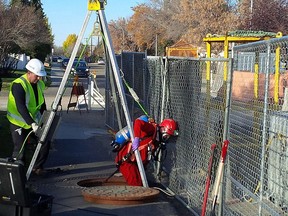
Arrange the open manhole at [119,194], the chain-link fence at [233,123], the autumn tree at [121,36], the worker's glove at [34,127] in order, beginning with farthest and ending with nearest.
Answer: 1. the autumn tree at [121,36]
2. the worker's glove at [34,127]
3. the open manhole at [119,194]
4. the chain-link fence at [233,123]

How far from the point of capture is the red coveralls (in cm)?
805

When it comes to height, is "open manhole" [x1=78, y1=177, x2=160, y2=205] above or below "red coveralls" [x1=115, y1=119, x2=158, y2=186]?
below

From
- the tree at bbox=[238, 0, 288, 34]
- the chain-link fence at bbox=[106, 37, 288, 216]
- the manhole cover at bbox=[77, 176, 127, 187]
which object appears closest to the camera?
the chain-link fence at bbox=[106, 37, 288, 216]

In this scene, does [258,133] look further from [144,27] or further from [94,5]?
[144,27]

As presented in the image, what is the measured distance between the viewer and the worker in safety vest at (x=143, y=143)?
7.90 meters

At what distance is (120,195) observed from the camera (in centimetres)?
738

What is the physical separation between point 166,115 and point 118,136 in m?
0.83

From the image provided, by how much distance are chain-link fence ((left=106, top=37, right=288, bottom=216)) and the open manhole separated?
0.49 metres

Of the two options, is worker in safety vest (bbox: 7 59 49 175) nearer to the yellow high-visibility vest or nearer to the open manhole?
the yellow high-visibility vest

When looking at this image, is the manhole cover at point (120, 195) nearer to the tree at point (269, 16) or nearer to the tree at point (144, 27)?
the tree at point (269, 16)

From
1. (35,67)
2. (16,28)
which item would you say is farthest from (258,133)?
(16,28)

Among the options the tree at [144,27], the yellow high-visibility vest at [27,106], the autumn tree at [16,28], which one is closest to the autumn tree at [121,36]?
the tree at [144,27]

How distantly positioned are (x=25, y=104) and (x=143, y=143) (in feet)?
5.82

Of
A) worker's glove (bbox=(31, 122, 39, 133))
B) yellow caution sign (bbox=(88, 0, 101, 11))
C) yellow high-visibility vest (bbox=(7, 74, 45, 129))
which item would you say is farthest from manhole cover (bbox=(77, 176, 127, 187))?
yellow caution sign (bbox=(88, 0, 101, 11))
